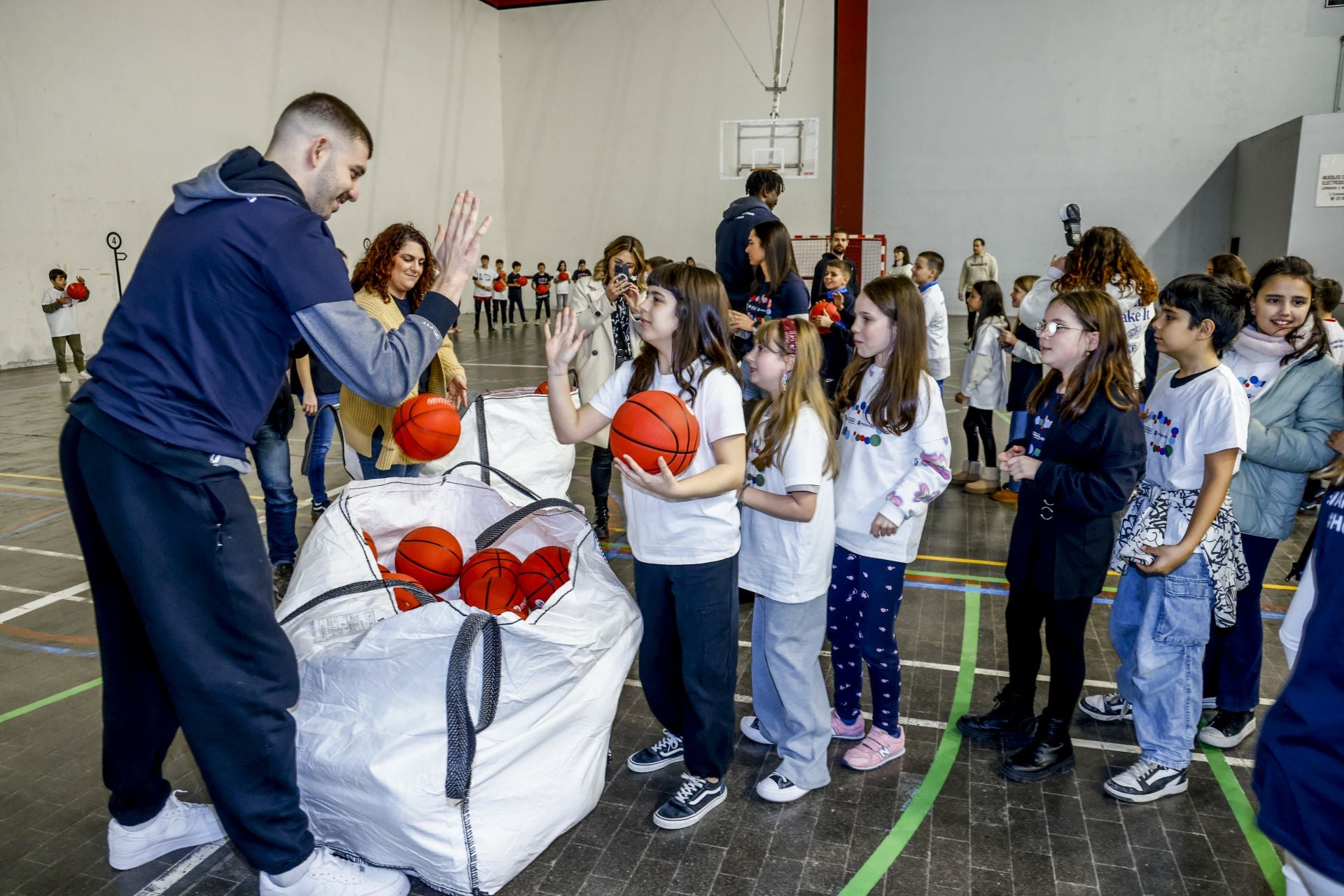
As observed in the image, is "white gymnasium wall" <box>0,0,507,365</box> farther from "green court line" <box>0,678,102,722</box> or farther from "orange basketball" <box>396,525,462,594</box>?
"orange basketball" <box>396,525,462,594</box>

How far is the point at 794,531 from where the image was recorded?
111 inches

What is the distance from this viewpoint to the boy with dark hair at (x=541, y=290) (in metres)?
22.2

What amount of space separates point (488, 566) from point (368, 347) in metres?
1.28

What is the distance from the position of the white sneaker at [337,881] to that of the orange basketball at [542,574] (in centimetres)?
96

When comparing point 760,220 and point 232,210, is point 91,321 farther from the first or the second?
point 232,210

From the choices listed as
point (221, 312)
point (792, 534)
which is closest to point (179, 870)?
point (221, 312)

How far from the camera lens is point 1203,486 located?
279cm

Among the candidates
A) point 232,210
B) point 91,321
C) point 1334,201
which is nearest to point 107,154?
point 91,321

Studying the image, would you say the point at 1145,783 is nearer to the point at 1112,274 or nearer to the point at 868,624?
the point at 868,624

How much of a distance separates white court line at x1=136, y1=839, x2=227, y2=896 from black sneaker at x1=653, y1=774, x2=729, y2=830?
1.37 metres

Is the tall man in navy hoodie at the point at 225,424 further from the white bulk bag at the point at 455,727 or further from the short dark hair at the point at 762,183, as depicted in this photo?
the short dark hair at the point at 762,183

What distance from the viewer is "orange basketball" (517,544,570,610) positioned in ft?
10.4

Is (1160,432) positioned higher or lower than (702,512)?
higher

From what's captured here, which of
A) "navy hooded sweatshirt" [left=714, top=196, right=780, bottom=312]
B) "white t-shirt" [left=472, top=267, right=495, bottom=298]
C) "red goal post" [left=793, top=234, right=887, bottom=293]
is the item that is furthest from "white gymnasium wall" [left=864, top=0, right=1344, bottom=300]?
"navy hooded sweatshirt" [left=714, top=196, right=780, bottom=312]
